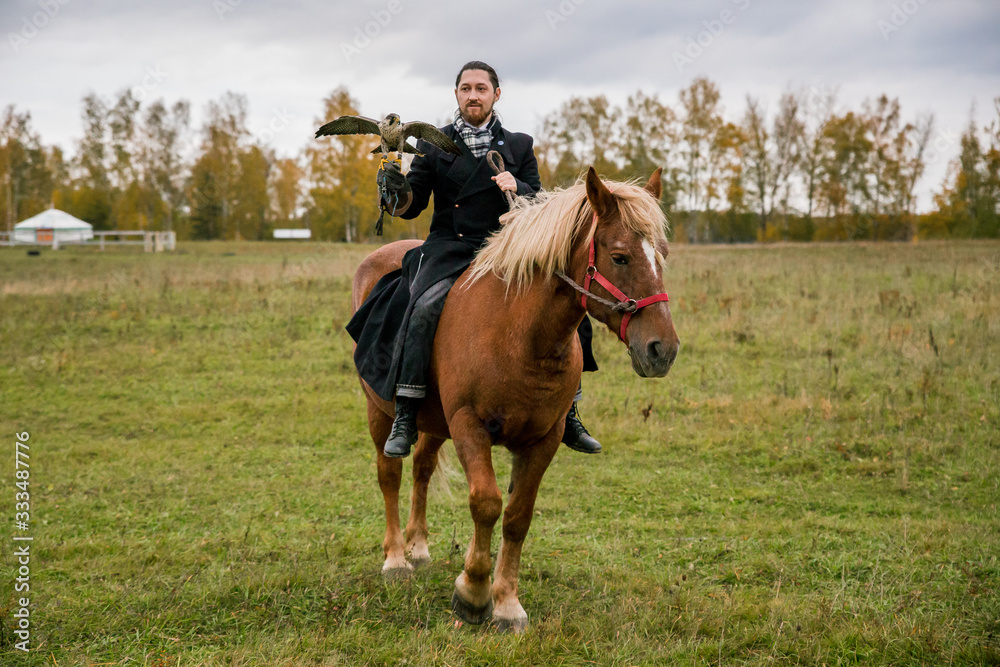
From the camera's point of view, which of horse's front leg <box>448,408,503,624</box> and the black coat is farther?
the black coat

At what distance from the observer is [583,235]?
147 inches

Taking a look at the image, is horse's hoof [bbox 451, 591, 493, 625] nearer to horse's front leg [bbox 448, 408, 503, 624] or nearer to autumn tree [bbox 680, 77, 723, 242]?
horse's front leg [bbox 448, 408, 503, 624]

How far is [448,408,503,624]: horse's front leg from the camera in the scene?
3885mm

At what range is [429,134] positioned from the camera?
4.29m

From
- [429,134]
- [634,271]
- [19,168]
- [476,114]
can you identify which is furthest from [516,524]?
[19,168]

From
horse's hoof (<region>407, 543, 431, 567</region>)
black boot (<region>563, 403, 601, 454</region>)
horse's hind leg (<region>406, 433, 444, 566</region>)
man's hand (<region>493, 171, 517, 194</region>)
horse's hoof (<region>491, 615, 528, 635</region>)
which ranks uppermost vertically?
man's hand (<region>493, 171, 517, 194</region>)

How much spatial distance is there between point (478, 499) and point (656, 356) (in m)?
1.33

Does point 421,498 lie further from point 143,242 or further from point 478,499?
point 143,242

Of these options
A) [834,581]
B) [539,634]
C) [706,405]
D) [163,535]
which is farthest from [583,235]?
[706,405]

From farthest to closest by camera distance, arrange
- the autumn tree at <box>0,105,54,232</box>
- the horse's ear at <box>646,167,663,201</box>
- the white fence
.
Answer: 1. the autumn tree at <box>0,105,54,232</box>
2. the white fence
3. the horse's ear at <box>646,167,663,201</box>

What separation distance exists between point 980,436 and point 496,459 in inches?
213

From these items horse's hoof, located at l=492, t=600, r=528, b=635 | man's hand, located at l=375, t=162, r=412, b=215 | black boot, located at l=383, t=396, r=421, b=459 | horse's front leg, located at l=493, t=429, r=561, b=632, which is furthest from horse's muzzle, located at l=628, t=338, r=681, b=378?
man's hand, located at l=375, t=162, r=412, b=215

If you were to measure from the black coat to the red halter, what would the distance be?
3.71 ft

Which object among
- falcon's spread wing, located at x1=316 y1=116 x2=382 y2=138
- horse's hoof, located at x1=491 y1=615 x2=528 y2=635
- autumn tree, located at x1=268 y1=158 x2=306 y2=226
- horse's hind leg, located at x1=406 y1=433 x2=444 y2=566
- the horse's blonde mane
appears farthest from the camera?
autumn tree, located at x1=268 y1=158 x2=306 y2=226
